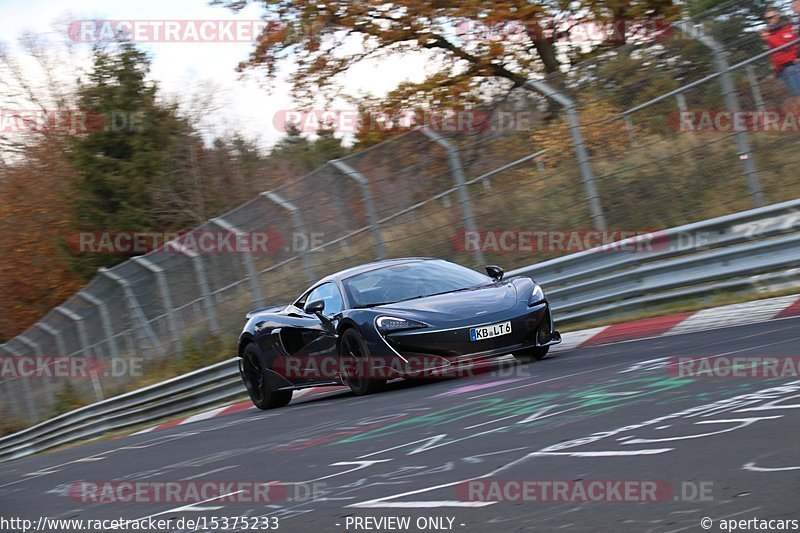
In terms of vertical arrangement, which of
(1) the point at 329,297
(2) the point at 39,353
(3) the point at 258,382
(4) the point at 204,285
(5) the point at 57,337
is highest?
(4) the point at 204,285

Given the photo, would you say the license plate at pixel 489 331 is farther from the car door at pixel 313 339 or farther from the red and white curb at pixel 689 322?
the car door at pixel 313 339

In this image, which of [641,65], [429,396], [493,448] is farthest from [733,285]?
[493,448]

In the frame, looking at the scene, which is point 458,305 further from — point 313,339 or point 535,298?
point 313,339

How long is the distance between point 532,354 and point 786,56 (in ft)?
12.3

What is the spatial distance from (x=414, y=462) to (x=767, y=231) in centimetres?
588

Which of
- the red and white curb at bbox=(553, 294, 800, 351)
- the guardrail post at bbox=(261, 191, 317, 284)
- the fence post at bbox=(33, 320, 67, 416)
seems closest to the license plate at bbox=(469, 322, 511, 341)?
the red and white curb at bbox=(553, 294, 800, 351)

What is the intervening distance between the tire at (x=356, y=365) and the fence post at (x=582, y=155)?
12.4 feet

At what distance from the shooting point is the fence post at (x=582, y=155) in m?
12.2

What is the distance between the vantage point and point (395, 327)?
9312mm

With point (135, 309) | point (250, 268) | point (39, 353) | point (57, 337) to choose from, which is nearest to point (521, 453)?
point (250, 268)

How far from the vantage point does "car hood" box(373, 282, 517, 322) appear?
366 inches

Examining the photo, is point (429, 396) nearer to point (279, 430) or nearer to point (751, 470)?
point (279, 430)

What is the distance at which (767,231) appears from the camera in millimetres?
10328

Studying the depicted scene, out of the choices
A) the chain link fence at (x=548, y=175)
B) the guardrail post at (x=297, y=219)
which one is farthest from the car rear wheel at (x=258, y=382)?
the guardrail post at (x=297, y=219)
